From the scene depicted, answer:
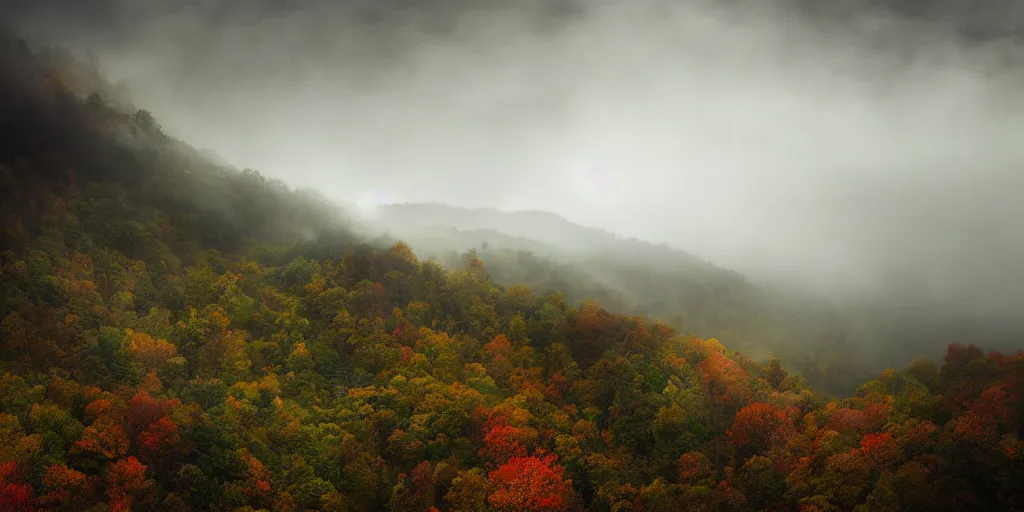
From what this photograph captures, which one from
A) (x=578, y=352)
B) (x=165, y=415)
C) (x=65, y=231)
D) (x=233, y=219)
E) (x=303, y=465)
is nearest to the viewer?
(x=165, y=415)

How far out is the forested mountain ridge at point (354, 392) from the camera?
77.2 m

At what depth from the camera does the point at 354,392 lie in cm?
10419

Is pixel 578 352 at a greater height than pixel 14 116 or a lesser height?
lesser

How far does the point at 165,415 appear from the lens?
81.8m

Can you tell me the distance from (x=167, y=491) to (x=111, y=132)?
346 feet

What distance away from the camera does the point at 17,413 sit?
2928 inches

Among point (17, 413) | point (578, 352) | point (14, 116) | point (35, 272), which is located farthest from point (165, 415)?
point (14, 116)

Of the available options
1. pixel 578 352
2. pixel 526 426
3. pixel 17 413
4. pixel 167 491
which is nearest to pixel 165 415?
pixel 167 491

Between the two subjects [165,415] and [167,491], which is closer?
[167,491]

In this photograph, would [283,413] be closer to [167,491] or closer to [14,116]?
[167,491]

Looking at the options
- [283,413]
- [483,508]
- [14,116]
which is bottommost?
[483,508]

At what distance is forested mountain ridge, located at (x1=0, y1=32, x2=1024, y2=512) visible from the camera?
77.2 metres

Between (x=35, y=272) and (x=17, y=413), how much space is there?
108 feet

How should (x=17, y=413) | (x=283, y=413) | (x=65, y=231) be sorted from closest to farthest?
1. (x=17, y=413)
2. (x=283, y=413)
3. (x=65, y=231)
